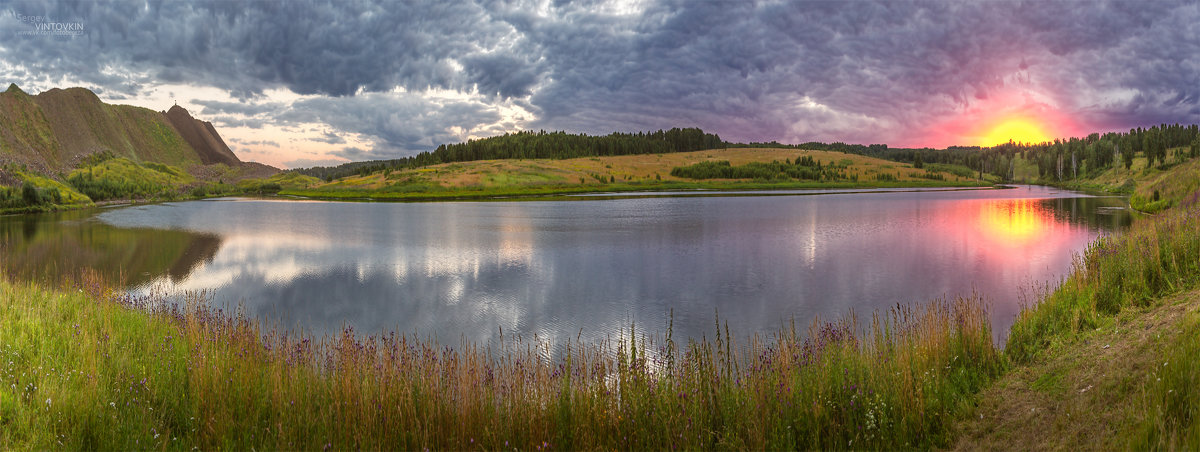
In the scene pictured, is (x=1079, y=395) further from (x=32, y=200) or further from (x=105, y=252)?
(x=32, y=200)

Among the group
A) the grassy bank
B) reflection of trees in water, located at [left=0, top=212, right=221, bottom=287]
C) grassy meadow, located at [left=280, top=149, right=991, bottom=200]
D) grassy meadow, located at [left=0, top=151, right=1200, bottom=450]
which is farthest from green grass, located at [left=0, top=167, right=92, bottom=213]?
the grassy bank

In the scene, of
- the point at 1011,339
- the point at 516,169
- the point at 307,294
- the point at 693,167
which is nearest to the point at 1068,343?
the point at 1011,339

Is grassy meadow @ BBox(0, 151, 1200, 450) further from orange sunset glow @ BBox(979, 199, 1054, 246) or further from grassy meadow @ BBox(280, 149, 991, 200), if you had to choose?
grassy meadow @ BBox(280, 149, 991, 200)

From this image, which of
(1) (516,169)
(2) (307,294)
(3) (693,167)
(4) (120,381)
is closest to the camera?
(4) (120,381)

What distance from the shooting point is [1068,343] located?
8.51 meters

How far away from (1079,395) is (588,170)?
133230 millimetres

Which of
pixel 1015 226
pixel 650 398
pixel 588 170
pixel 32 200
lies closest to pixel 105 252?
pixel 650 398

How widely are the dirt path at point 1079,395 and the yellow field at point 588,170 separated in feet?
373

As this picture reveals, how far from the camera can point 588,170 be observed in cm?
13838

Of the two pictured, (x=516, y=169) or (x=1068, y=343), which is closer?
(x=1068, y=343)

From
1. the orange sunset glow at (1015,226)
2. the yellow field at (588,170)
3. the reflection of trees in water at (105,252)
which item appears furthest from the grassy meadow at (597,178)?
the orange sunset glow at (1015,226)

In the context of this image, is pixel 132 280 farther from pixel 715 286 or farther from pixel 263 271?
pixel 715 286

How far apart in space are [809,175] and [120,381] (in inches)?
6143

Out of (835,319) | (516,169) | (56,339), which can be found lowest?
(835,319)
